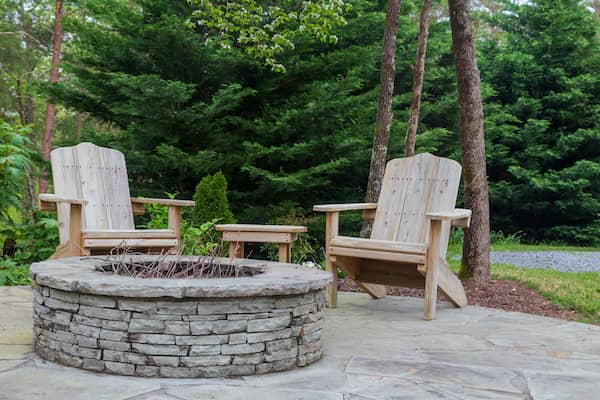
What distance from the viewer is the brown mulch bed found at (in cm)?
409

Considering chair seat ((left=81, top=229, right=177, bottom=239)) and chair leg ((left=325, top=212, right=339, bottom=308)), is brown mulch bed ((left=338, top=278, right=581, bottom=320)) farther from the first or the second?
chair seat ((left=81, top=229, right=177, bottom=239))

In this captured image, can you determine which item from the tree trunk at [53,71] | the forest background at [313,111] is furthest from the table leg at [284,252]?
the tree trunk at [53,71]

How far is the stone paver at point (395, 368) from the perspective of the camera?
6.98 feet

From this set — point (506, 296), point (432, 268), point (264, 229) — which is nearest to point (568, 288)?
point (506, 296)

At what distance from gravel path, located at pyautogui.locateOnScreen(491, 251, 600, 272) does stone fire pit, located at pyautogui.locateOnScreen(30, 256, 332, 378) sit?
512 centimetres

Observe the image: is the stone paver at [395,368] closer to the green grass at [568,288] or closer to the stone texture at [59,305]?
the stone texture at [59,305]

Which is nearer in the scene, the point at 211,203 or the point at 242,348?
the point at 242,348

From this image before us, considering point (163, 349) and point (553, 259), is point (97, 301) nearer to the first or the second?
point (163, 349)

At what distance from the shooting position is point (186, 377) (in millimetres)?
2305

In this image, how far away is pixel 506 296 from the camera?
177 inches

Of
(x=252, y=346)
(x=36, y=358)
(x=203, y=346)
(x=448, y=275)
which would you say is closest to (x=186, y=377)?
(x=203, y=346)

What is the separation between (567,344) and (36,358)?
2.56 m

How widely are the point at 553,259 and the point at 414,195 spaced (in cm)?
Result: 394

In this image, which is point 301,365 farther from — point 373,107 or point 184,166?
point 373,107
